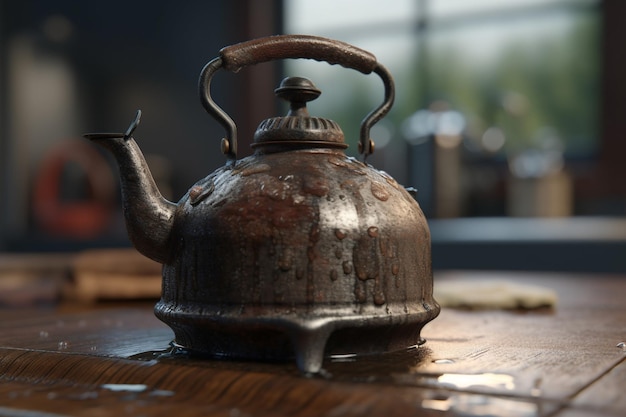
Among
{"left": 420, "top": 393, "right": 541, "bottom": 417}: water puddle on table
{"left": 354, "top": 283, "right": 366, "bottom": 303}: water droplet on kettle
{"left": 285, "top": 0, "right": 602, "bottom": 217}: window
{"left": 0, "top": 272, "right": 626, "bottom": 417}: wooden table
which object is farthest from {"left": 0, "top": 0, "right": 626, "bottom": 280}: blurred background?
{"left": 420, "top": 393, "right": 541, "bottom": 417}: water puddle on table

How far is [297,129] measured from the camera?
0.75 metres

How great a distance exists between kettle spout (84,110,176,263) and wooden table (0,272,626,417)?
0.10 meters

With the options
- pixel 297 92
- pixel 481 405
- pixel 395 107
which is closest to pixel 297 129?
pixel 297 92

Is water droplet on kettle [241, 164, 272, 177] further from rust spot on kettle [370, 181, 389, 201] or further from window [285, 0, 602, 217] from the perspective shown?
window [285, 0, 602, 217]

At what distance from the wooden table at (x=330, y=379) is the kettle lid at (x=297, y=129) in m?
0.21

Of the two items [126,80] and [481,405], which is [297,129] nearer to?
[481,405]

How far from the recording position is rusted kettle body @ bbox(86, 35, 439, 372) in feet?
2.19

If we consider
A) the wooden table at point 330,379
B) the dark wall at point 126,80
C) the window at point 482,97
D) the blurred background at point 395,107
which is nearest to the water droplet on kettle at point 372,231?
the wooden table at point 330,379

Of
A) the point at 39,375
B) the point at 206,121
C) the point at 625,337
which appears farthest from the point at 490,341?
the point at 206,121

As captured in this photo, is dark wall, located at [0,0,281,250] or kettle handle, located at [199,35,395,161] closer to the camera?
kettle handle, located at [199,35,395,161]

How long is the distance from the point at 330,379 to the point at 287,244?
131mm

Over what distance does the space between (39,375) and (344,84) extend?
10.7ft

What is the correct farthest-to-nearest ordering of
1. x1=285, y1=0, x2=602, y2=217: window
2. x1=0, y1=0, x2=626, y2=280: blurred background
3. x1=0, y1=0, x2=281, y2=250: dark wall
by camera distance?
x1=0, y1=0, x2=281, y2=250: dark wall
x1=285, y1=0, x2=602, y2=217: window
x1=0, y1=0, x2=626, y2=280: blurred background

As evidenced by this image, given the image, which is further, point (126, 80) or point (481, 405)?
point (126, 80)
